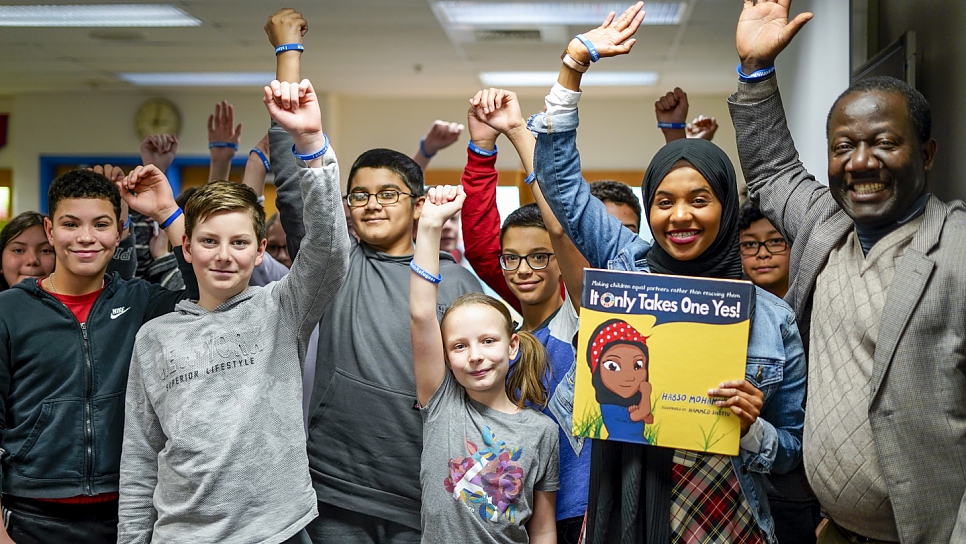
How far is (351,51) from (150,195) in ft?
15.3

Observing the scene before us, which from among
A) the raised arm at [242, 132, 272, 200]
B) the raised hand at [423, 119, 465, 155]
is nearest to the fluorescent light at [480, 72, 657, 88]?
the raised hand at [423, 119, 465, 155]

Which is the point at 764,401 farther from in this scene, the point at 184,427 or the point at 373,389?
the point at 184,427

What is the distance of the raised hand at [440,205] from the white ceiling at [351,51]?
12.3 feet

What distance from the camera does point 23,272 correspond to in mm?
2846

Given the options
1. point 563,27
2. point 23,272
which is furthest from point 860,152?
point 563,27

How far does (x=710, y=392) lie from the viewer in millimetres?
1623

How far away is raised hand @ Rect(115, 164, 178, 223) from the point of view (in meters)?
2.48

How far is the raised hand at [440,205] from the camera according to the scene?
2027mm

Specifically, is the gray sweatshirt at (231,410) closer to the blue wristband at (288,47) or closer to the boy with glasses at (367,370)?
the boy with glasses at (367,370)

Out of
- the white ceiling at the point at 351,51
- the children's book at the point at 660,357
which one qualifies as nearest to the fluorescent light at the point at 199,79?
the white ceiling at the point at 351,51

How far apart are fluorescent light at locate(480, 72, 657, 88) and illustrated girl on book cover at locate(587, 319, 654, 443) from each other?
6.26m

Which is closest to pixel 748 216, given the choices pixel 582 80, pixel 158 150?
pixel 158 150

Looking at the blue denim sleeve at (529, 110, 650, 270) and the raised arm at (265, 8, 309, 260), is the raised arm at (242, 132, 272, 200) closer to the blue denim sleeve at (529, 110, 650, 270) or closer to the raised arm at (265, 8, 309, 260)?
the raised arm at (265, 8, 309, 260)

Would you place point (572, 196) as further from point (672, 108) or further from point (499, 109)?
point (672, 108)
